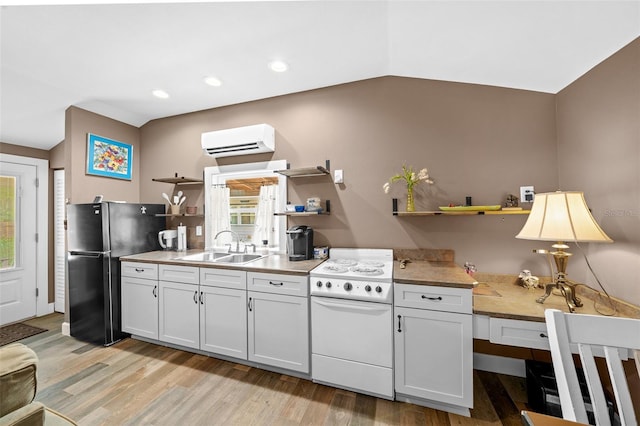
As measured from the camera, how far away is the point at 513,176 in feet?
7.05

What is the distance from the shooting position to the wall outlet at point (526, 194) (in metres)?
2.10

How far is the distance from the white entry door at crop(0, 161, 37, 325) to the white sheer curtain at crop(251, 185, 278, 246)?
10.2ft

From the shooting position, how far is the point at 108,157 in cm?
316

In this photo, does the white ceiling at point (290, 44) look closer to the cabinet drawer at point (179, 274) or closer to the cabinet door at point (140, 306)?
the cabinet drawer at point (179, 274)

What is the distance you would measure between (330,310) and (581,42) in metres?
2.40

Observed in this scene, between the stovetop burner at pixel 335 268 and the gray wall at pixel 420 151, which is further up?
the gray wall at pixel 420 151

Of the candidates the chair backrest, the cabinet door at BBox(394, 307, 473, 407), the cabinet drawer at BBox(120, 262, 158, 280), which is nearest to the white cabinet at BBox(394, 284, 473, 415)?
the cabinet door at BBox(394, 307, 473, 407)

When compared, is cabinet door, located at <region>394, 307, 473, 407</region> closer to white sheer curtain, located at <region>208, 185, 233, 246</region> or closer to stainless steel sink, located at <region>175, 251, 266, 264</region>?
stainless steel sink, located at <region>175, 251, 266, 264</region>

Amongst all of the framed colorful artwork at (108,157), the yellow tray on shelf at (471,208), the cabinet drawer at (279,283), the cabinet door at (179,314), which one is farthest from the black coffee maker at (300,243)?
the framed colorful artwork at (108,157)

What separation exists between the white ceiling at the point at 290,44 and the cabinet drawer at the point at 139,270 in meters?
1.87

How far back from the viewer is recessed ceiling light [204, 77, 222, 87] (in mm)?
2539

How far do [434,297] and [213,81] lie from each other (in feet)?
9.24

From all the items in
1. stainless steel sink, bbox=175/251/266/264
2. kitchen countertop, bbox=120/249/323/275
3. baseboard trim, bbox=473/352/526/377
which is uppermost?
kitchen countertop, bbox=120/249/323/275

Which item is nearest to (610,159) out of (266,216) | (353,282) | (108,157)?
(353,282)
